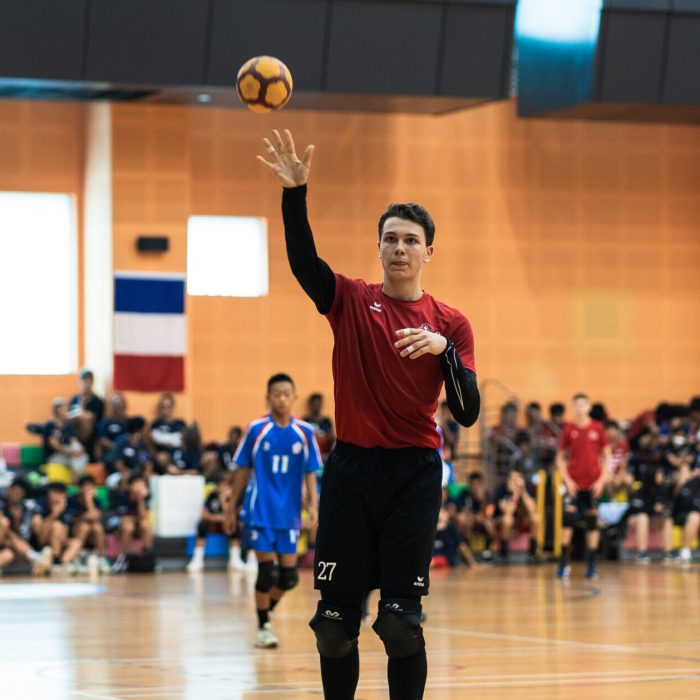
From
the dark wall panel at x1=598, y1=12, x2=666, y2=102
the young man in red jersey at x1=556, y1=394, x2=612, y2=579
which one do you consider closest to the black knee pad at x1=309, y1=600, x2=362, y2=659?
the young man in red jersey at x1=556, y1=394, x2=612, y2=579

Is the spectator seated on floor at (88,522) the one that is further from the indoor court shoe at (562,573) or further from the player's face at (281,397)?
the player's face at (281,397)

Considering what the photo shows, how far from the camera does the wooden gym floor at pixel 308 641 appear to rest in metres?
8.43

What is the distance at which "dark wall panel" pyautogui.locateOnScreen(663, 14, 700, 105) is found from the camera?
21.0m

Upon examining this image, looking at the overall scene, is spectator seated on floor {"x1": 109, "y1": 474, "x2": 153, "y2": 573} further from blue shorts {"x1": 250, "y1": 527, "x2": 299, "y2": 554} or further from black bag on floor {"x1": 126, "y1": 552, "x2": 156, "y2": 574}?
blue shorts {"x1": 250, "y1": 527, "x2": 299, "y2": 554}

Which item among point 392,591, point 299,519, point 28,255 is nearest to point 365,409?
point 392,591

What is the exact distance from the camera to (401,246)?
5.63m

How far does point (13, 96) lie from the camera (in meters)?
20.0

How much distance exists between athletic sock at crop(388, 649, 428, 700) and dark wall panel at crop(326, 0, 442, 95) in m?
15.2

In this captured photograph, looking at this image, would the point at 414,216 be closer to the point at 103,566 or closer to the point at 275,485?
the point at 275,485

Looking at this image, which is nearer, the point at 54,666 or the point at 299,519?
the point at 54,666

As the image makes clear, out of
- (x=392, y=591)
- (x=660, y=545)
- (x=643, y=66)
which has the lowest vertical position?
(x=660, y=545)

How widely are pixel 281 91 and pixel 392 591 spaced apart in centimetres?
267

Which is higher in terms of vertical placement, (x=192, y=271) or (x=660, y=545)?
(x=192, y=271)

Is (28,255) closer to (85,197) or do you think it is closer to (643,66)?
(85,197)
